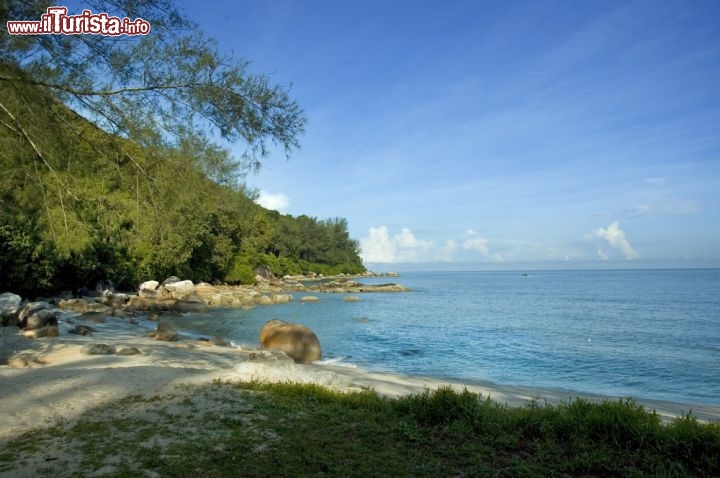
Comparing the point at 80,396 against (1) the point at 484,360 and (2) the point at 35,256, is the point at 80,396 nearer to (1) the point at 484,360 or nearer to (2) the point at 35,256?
(1) the point at 484,360

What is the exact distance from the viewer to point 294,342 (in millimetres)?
16516

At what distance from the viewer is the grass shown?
493 centimetres

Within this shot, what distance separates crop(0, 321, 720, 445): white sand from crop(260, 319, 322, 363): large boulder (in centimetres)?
126

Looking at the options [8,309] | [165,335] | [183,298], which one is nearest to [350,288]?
[183,298]

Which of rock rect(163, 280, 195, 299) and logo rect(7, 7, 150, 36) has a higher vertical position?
logo rect(7, 7, 150, 36)

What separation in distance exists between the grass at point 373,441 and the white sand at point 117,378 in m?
0.76

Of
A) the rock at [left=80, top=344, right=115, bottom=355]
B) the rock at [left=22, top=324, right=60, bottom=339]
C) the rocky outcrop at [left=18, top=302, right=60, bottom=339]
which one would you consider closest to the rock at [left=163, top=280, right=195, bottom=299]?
the rocky outcrop at [left=18, top=302, right=60, bottom=339]

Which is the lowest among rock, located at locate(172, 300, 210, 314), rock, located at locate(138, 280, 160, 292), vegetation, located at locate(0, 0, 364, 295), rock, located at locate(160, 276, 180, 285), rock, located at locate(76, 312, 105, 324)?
rock, located at locate(172, 300, 210, 314)

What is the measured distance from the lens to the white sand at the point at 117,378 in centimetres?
722

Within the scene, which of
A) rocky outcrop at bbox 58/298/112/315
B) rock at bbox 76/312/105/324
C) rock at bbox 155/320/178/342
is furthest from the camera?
rocky outcrop at bbox 58/298/112/315

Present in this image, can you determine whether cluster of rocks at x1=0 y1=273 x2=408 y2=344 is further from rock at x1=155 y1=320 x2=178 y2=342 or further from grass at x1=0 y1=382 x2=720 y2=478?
grass at x1=0 y1=382 x2=720 y2=478

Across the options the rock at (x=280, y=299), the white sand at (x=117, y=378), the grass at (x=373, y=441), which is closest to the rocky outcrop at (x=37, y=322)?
the white sand at (x=117, y=378)

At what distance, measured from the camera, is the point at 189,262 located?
1983 inches

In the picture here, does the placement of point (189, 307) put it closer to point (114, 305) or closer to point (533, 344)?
point (114, 305)
